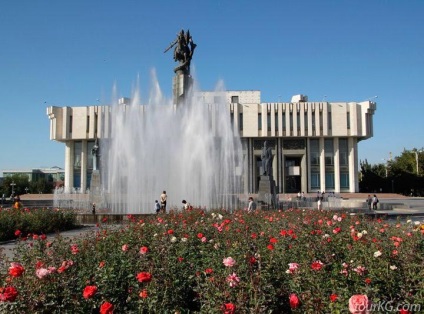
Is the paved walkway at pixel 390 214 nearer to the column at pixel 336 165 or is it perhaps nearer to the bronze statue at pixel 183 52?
the column at pixel 336 165

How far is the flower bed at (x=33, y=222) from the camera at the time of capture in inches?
521

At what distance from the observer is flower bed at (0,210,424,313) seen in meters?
3.49

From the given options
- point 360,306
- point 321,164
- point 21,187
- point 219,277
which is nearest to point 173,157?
point 219,277

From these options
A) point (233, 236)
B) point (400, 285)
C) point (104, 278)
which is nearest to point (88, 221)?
point (233, 236)

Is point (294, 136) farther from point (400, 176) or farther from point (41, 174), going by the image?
point (41, 174)

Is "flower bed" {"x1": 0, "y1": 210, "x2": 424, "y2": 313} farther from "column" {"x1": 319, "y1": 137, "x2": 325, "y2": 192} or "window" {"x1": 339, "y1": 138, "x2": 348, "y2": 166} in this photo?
"window" {"x1": 339, "y1": 138, "x2": 348, "y2": 166}

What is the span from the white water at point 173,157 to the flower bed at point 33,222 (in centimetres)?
535

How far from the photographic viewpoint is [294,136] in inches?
2574

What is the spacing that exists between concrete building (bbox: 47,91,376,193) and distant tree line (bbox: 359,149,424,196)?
8.79 metres

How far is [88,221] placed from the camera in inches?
711

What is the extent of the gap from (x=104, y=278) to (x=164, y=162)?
1804cm

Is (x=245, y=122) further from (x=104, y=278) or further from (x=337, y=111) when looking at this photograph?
(x=104, y=278)

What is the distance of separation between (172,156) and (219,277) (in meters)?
18.4

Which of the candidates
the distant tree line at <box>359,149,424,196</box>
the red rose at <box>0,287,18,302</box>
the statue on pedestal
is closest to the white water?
the statue on pedestal
